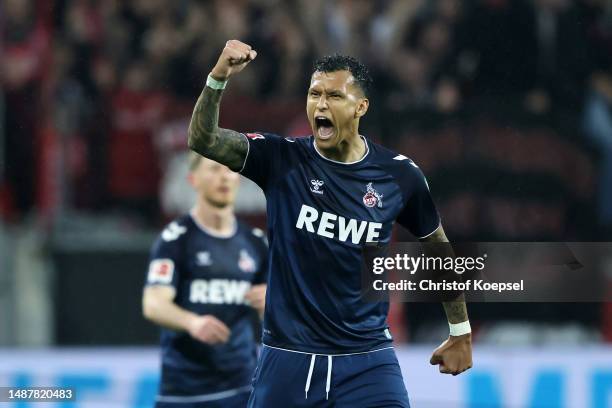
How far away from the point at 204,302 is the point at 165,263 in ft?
0.94

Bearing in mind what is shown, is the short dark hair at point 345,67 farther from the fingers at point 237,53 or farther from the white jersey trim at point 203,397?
the white jersey trim at point 203,397

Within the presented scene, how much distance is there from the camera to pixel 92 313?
8.97 metres

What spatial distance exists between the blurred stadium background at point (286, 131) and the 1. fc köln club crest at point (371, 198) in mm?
3479

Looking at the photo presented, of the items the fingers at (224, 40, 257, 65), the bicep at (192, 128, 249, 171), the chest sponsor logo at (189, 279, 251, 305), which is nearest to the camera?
the fingers at (224, 40, 257, 65)

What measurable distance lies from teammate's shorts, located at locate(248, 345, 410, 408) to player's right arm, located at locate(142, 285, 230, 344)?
980mm

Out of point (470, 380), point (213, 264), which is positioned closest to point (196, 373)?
point (213, 264)

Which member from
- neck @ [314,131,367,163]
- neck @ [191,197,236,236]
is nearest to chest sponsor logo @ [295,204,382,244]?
neck @ [314,131,367,163]

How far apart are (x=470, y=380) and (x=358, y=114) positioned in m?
3.66

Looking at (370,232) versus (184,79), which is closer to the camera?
(370,232)

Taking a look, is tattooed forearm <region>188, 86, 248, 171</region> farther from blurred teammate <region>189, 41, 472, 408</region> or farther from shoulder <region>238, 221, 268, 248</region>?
shoulder <region>238, 221, 268, 248</region>

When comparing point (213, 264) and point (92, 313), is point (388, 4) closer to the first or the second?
point (92, 313)

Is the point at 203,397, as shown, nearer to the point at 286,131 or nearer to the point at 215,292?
the point at 215,292

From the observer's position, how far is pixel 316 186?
491 centimetres

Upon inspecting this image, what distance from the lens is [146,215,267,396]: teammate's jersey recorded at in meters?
6.21
